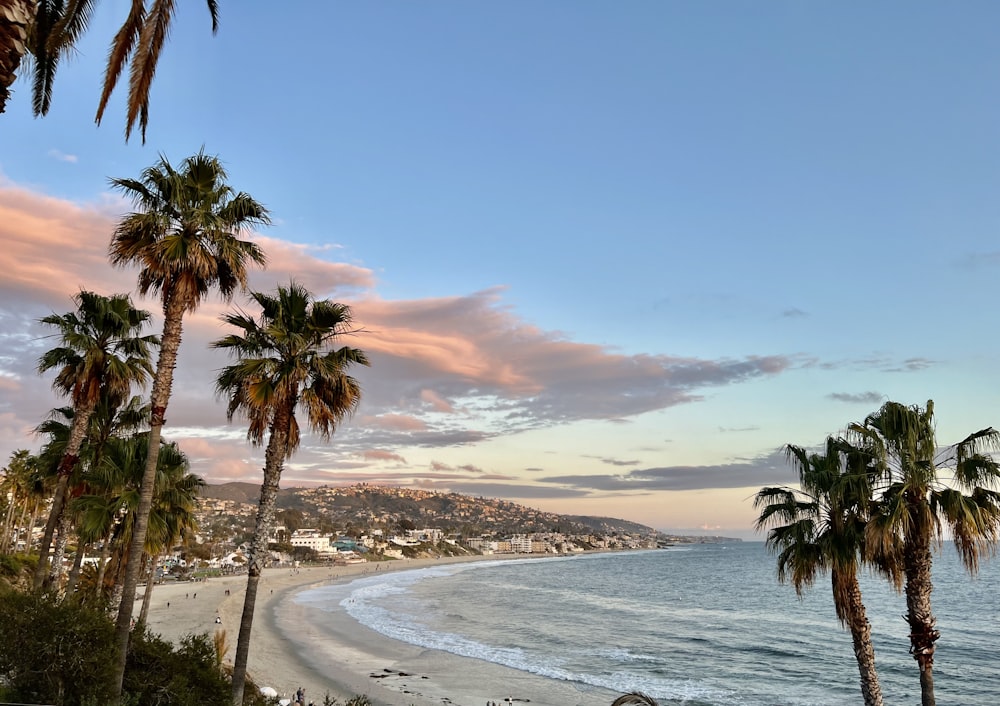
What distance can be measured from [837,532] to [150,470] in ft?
52.0

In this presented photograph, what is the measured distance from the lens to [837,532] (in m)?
15.3

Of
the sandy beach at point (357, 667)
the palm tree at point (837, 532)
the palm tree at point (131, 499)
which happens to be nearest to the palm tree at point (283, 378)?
the palm tree at point (131, 499)

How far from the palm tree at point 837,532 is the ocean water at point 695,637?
71.9 feet

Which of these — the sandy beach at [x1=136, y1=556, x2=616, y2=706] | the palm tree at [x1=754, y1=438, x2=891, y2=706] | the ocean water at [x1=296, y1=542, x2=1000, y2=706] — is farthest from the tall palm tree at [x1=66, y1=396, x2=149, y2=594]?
the ocean water at [x1=296, y1=542, x2=1000, y2=706]

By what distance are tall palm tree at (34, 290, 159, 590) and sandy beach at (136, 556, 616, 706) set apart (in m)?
17.5

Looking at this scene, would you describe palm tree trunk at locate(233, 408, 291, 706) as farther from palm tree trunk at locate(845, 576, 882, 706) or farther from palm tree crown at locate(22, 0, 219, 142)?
palm tree trunk at locate(845, 576, 882, 706)

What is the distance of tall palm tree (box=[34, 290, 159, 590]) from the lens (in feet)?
65.4

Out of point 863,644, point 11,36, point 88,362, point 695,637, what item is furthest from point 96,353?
point 695,637

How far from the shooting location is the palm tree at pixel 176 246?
1429cm

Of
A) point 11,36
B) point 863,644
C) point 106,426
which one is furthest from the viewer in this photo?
point 106,426

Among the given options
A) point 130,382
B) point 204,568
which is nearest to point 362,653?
point 130,382

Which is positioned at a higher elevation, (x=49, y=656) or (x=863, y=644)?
(x=863, y=644)

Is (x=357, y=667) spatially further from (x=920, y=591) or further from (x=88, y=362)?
(x=920, y=591)

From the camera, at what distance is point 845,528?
15109mm
